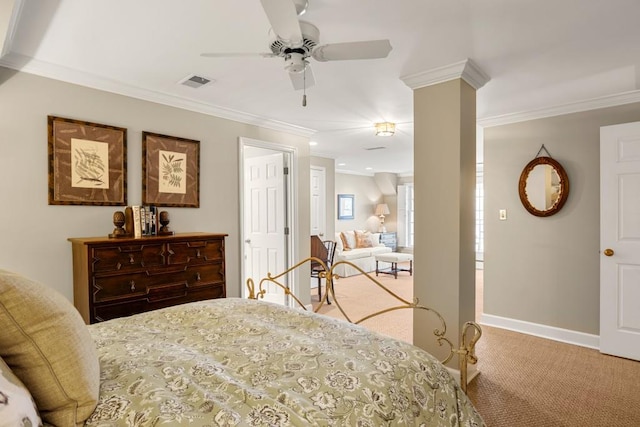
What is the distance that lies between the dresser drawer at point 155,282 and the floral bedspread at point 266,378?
913mm

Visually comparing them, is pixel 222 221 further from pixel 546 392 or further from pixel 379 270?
pixel 379 270

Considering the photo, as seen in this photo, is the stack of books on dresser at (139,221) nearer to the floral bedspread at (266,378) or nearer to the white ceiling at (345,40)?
the white ceiling at (345,40)

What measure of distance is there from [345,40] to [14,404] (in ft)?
7.23

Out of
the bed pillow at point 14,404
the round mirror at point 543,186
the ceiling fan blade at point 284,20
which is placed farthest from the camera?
the round mirror at point 543,186

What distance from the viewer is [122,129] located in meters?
2.89

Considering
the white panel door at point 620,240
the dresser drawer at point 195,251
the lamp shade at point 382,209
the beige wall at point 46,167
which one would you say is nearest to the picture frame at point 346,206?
the lamp shade at point 382,209

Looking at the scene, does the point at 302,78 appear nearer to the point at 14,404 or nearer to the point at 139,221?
the point at 139,221

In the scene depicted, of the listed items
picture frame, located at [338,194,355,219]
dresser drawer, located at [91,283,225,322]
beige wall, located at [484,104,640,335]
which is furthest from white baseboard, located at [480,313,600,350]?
picture frame, located at [338,194,355,219]

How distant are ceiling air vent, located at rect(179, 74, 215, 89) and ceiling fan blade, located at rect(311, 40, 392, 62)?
1269mm

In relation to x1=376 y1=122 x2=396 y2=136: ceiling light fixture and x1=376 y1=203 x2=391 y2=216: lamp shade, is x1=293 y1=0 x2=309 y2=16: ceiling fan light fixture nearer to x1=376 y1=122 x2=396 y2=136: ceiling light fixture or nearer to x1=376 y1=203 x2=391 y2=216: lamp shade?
x1=376 y1=122 x2=396 y2=136: ceiling light fixture

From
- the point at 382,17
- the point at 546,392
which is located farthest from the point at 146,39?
the point at 546,392

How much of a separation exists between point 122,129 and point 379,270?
5.89 metres

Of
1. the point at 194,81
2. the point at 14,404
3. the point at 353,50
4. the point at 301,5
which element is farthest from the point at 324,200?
the point at 14,404

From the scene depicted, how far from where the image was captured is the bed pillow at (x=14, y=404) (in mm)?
693
